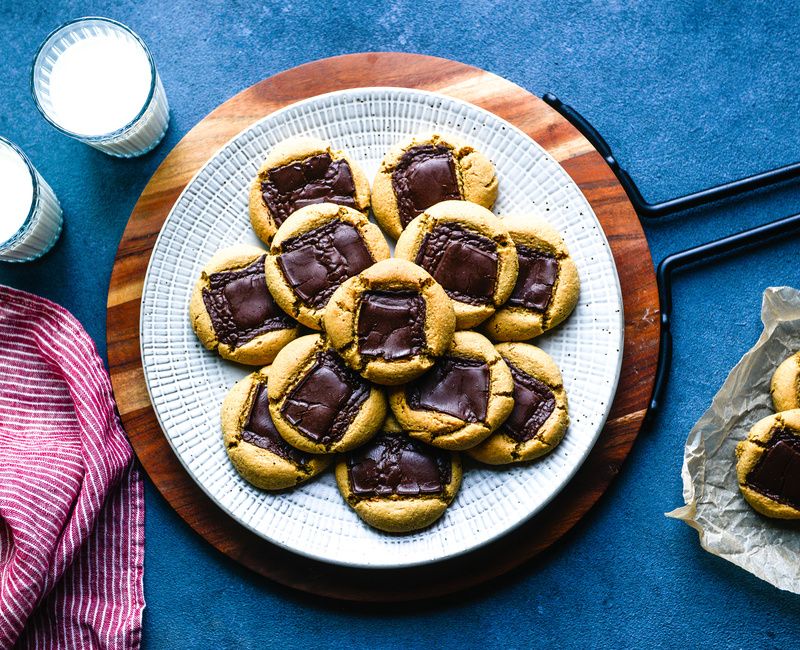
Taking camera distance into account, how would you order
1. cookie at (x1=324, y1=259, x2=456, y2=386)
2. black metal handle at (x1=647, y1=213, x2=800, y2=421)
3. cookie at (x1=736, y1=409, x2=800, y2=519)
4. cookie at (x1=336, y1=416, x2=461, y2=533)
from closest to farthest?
cookie at (x1=324, y1=259, x2=456, y2=386) < cookie at (x1=336, y1=416, x2=461, y2=533) < cookie at (x1=736, y1=409, x2=800, y2=519) < black metal handle at (x1=647, y1=213, x2=800, y2=421)

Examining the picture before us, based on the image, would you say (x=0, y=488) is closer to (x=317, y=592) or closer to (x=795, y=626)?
(x=317, y=592)

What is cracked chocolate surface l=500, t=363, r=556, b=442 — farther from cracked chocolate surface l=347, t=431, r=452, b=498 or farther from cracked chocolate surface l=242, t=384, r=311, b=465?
cracked chocolate surface l=242, t=384, r=311, b=465

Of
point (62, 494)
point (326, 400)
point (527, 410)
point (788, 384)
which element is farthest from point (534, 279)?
point (62, 494)

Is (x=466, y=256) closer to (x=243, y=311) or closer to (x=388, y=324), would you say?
(x=388, y=324)

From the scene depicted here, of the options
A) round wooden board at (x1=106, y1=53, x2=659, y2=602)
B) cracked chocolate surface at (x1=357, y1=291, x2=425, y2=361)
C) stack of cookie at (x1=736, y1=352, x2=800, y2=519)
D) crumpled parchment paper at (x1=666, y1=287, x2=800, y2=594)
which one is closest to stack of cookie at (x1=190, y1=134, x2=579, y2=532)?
cracked chocolate surface at (x1=357, y1=291, x2=425, y2=361)

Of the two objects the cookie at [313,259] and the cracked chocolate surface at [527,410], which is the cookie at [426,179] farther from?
the cracked chocolate surface at [527,410]

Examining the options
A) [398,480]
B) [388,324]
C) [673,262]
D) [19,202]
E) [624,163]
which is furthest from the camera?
[624,163]

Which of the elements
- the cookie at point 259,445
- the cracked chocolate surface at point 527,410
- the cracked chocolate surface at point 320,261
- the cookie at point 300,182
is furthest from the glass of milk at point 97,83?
the cracked chocolate surface at point 527,410
